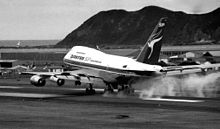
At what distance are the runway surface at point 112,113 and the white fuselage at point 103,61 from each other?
3565 millimetres

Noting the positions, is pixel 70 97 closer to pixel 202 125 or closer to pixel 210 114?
pixel 210 114

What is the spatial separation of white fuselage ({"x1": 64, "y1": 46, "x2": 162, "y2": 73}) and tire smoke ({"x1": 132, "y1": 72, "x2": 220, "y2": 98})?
8.72 feet

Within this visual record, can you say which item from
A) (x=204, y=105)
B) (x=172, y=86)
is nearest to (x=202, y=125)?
(x=204, y=105)

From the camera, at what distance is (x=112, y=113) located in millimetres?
42656

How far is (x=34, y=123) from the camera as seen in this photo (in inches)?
1426

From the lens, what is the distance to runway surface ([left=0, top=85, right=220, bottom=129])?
35594mm

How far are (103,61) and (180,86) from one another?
47.2 ft

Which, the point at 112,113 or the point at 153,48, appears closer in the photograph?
the point at 112,113

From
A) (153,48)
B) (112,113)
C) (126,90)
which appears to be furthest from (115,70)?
(112,113)

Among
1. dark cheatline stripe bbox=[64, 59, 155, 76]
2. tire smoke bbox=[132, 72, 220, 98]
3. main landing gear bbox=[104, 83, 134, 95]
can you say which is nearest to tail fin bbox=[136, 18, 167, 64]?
dark cheatline stripe bbox=[64, 59, 155, 76]

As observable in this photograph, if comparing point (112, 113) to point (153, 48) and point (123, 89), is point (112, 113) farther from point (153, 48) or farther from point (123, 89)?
Answer: point (123, 89)

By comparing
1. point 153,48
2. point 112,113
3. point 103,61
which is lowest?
point 112,113

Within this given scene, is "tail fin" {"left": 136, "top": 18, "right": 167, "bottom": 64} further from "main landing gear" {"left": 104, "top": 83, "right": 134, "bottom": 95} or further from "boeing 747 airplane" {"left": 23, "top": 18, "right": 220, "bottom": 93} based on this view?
"main landing gear" {"left": 104, "top": 83, "right": 134, "bottom": 95}

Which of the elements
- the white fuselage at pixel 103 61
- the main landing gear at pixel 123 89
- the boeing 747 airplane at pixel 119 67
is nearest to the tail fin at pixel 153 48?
the boeing 747 airplane at pixel 119 67
